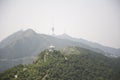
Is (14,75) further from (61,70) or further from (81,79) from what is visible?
(81,79)

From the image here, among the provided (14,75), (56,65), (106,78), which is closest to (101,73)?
(106,78)

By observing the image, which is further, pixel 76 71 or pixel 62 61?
pixel 62 61

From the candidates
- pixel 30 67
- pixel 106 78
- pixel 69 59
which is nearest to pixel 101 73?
pixel 106 78

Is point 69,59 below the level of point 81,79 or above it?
above

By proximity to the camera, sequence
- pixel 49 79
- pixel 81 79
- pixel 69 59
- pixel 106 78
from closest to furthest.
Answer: pixel 49 79 < pixel 81 79 < pixel 106 78 < pixel 69 59

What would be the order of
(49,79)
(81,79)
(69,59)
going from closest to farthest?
(49,79), (81,79), (69,59)

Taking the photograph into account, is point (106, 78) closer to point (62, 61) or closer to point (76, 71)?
point (76, 71)

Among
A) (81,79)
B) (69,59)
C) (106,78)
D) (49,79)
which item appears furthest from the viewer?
(69,59)

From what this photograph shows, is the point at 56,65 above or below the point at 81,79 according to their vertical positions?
above

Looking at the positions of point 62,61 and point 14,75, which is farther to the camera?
point 62,61
